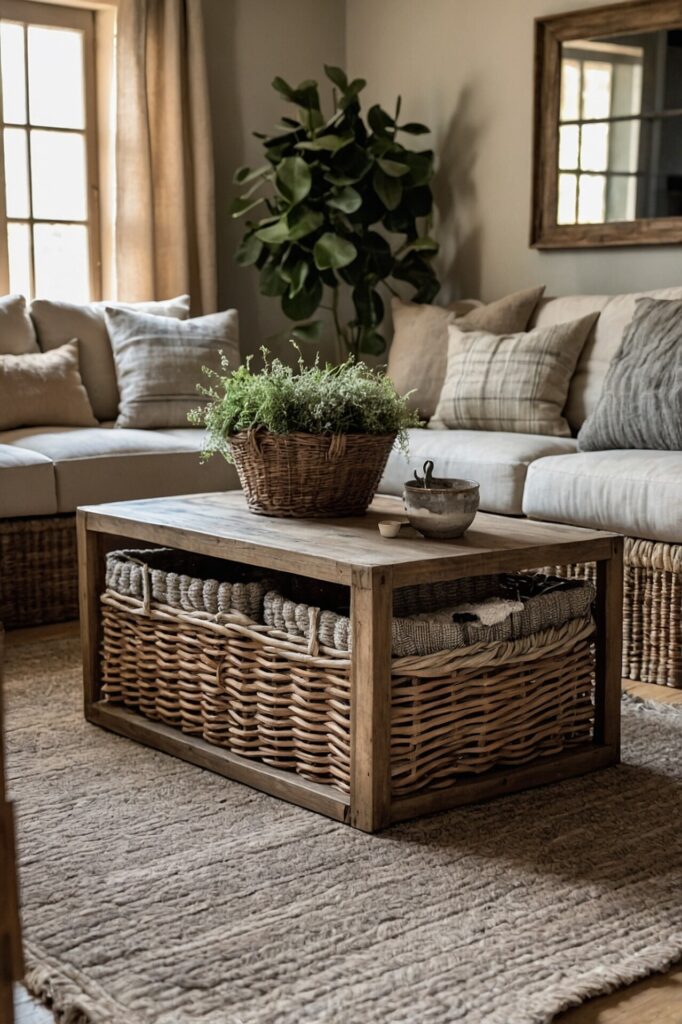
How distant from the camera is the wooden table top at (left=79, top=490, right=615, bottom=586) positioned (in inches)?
84.1

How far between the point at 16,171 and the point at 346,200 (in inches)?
51.2

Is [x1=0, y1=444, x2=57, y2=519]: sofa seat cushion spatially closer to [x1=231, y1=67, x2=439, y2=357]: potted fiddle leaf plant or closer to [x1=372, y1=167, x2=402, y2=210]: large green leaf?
[x1=231, y1=67, x2=439, y2=357]: potted fiddle leaf plant

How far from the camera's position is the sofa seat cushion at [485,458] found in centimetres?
352

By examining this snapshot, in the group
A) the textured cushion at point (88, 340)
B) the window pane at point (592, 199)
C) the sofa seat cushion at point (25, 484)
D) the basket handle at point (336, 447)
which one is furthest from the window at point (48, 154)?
the basket handle at point (336, 447)

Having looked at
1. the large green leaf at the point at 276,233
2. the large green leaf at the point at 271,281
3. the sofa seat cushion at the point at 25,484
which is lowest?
the sofa seat cushion at the point at 25,484

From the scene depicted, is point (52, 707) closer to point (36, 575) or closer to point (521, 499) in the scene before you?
point (36, 575)

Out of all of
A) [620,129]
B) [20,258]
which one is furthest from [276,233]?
[620,129]

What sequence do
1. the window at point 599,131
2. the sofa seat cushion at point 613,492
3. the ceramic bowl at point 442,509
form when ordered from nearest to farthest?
the ceramic bowl at point 442,509, the sofa seat cushion at point 613,492, the window at point 599,131

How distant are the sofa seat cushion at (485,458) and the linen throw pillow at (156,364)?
86 cm

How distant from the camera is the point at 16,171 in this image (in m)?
4.78

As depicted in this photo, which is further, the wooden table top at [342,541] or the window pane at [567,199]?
the window pane at [567,199]

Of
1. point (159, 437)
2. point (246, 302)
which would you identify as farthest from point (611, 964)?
point (246, 302)

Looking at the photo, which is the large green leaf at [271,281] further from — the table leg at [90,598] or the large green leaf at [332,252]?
the table leg at [90,598]

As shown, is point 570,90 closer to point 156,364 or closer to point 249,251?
point 249,251
